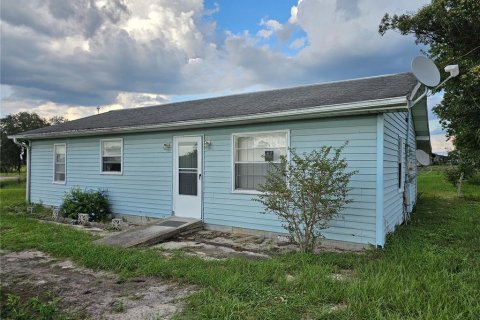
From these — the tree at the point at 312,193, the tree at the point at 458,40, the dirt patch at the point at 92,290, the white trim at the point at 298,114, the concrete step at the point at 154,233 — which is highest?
the tree at the point at 458,40

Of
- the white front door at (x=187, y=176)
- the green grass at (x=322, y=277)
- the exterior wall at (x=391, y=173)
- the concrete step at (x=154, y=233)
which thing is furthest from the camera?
the white front door at (x=187, y=176)

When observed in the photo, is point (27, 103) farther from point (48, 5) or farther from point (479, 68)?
point (479, 68)

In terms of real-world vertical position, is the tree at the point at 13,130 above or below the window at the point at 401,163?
above

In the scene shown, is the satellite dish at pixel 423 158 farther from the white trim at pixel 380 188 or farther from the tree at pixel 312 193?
the tree at pixel 312 193

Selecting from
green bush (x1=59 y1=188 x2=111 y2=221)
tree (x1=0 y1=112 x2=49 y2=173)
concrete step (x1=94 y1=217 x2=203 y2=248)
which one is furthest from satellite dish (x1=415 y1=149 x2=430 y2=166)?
tree (x1=0 y1=112 x2=49 y2=173)

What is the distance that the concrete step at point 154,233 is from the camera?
6441 millimetres

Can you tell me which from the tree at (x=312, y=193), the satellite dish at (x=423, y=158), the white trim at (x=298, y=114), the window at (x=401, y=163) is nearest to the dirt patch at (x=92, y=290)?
the tree at (x=312, y=193)

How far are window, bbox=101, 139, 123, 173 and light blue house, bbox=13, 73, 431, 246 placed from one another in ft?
0.10

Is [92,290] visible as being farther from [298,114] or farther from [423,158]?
[423,158]

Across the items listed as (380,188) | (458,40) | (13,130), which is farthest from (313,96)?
(13,130)

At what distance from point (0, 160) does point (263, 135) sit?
3240 cm

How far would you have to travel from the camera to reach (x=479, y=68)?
10.7 meters

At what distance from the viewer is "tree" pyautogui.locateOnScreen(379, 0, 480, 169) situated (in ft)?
42.3

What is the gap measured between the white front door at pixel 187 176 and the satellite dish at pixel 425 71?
464 centimetres
